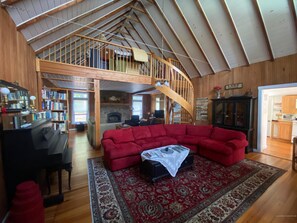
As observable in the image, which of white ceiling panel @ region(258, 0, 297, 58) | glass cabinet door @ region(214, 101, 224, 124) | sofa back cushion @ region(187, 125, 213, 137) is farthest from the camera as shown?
glass cabinet door @ region(214, 101, 224, 124)

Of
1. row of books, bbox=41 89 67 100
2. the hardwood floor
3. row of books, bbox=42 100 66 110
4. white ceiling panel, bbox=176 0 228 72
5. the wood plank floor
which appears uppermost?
white ceiling panel, bbox=176 0 228 72

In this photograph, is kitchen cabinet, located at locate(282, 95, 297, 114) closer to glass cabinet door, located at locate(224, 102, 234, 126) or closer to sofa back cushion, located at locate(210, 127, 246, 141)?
glass cabinet door, located at locate(224, 102, 234, 126)

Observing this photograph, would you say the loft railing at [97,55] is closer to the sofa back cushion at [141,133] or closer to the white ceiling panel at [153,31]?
the white ceiling panel at [153,31]

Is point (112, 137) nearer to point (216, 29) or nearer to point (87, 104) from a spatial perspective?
point (216, 29)

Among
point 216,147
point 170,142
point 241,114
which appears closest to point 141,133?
point 170,142

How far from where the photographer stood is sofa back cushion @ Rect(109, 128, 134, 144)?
3713 millimetres

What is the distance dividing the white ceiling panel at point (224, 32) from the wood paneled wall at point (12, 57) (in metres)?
4.42

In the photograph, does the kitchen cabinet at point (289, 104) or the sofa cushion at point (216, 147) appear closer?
the sofa cushion at point (216, 147)

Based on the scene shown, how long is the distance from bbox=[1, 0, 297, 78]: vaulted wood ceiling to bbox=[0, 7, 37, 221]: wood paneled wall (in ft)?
0.65

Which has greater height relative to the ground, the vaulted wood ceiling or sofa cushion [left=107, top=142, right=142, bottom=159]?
the vaulted wood ceiling

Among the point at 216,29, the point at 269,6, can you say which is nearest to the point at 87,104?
the point at 216,29

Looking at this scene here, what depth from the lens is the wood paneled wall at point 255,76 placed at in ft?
12.7

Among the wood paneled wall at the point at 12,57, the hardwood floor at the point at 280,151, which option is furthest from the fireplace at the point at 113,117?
the hardwood floor at the point at 280,151

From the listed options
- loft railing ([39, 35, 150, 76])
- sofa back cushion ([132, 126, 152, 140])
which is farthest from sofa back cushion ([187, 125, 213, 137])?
loft railing ([39, 35, 150, 76])
